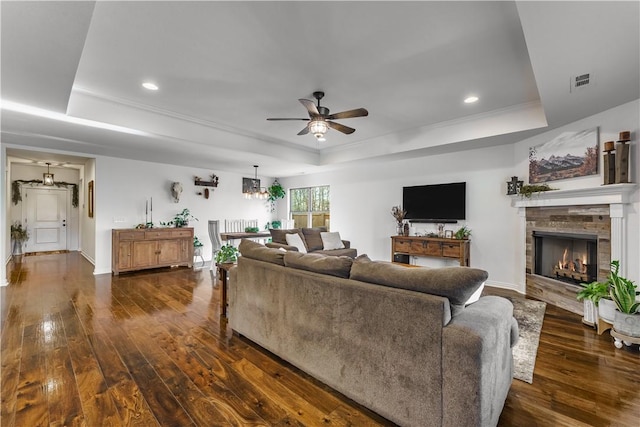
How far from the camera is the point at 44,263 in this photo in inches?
259

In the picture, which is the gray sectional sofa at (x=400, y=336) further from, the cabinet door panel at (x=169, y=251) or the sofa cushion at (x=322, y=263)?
the cabinet door panel at (x=169, y=251)

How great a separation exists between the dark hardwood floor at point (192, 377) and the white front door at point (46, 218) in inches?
252

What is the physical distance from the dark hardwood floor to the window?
15.9ft

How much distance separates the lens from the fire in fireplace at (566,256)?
3.66m

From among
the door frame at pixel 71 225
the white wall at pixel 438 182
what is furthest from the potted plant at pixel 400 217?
the door frame at pixel 71 225

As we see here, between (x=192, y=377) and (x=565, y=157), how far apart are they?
4967mm

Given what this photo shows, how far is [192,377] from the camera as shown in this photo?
2.14 m

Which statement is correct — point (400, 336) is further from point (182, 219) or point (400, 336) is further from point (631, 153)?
point (182, 219)

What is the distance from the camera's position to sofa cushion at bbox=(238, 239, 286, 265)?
241cm

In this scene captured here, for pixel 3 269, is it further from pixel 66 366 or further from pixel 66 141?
pixel 66 366

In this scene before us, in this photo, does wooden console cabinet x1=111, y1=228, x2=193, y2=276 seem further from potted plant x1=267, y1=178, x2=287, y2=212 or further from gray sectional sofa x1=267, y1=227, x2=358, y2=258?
potted plant x1=267, y1=178, x2=287, y2=212

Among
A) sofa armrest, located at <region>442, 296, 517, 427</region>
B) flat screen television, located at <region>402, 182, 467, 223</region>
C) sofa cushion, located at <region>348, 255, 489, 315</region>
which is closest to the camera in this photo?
sofa armrest, located at <region>442, 296, 517, 427</region>

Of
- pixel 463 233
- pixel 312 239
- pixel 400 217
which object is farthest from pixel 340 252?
pixel 463 233

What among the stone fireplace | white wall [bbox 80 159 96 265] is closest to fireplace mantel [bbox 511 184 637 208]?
the stone fireplace
